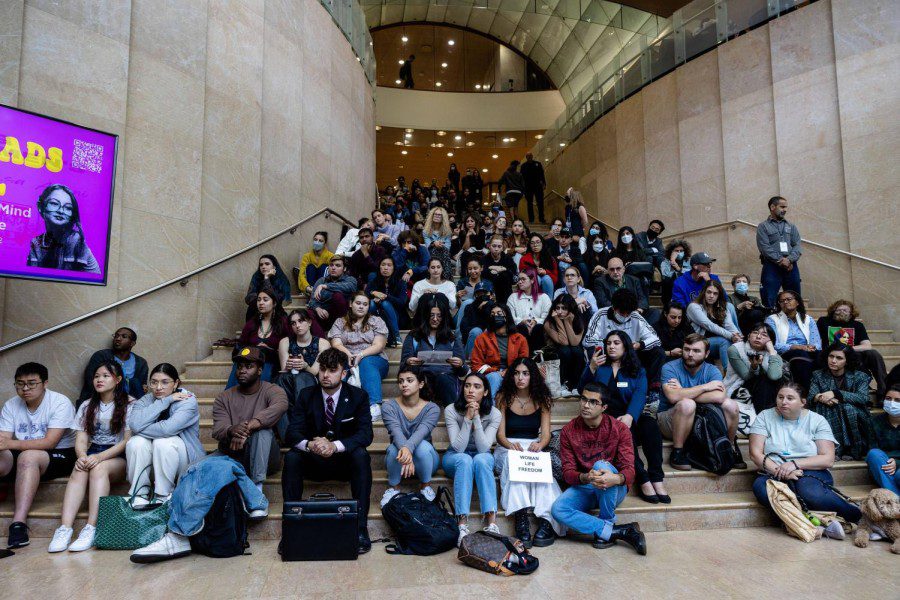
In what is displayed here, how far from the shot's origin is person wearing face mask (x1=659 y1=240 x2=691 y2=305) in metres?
7.74

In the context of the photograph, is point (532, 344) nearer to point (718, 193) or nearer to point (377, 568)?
point (377, 568)

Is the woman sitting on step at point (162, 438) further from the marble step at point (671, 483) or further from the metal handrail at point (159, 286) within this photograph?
the metal handrail at point (159, 286)

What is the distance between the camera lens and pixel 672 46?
10.5m

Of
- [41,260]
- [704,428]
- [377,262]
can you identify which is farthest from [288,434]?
[377,262]

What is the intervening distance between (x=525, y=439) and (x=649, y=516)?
1.00 m

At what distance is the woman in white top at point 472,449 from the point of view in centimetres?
392

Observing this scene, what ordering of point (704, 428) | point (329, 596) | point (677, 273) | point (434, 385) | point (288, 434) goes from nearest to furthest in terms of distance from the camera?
1. point (329, 596)
2. point (288, 434)
3. point (704, 428)
4. point (434, 385)
5. point (677, 273)

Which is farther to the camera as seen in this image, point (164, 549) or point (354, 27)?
point (354, 27)

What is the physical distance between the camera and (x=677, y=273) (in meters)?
7.79

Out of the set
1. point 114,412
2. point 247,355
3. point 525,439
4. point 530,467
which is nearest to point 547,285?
point 525,439

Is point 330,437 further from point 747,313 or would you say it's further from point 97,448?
point 747,313

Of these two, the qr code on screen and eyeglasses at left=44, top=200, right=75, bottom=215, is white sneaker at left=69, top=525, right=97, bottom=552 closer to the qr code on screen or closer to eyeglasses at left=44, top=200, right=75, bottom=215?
eyeglasses at left=44, top=200, right=75, bottom=215

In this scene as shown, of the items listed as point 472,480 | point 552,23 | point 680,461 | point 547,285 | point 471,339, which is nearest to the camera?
point 472,480

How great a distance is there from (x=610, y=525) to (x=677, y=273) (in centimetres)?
480
